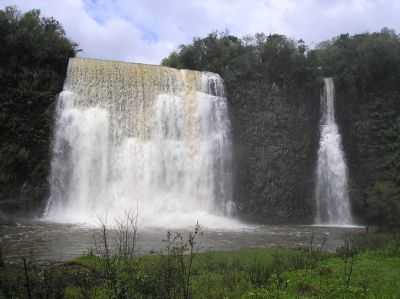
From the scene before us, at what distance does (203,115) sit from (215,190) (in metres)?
4.86

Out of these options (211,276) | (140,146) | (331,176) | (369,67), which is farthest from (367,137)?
(211,276)

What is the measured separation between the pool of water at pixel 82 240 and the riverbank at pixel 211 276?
1.47 m

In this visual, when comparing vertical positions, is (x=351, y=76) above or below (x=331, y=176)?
above

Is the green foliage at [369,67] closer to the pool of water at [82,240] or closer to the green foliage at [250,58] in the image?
the green foliage at [250,58]

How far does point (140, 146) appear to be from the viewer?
26203 mm

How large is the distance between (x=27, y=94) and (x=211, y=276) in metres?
20.5

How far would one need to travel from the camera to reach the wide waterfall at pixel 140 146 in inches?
969

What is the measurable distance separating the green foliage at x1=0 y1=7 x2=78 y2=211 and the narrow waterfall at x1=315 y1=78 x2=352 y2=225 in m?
16.5

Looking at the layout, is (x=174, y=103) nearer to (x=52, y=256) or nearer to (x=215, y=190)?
(x=215, y=190)

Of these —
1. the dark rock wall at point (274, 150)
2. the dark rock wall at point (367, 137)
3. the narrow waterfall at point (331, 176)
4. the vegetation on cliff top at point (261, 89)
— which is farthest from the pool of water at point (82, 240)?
the dark rock wall at point (367, 137)

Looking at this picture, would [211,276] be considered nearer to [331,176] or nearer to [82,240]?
[82,240]

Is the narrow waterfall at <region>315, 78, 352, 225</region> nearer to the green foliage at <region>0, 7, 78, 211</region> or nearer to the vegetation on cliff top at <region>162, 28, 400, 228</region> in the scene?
the vegetation on cliff top at <region>162, 28, 400, 228</region>

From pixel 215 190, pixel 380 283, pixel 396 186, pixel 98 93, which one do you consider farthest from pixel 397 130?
pixel 380 283

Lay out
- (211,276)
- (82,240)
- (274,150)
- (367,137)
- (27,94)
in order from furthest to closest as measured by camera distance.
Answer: (367,137)
(274,150)
(27,94)
(82,240)
(211,276)
